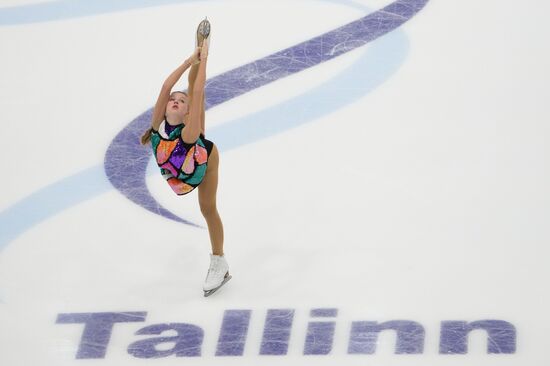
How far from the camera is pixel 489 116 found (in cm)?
1002

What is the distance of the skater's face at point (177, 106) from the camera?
26.0 feet

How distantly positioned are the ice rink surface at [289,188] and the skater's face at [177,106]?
1.26 m

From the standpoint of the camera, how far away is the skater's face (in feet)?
26.0

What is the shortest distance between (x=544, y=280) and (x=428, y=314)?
77 centimetres

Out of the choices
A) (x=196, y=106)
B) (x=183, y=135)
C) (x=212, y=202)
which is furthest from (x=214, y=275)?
(x=196, y=106)

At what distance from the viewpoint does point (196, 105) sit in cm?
770

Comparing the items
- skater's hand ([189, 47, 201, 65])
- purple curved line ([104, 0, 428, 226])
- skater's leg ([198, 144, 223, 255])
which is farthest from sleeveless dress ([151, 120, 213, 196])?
purple curved line ([104, 0, 428, 226])

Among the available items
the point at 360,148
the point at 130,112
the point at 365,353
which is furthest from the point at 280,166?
the point at 365,353

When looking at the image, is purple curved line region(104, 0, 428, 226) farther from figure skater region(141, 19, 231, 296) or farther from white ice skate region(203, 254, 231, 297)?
figure skater region(141, 19, 231, 296)

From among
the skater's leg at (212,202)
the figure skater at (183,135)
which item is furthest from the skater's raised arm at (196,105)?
the skater's leg at (212,202)

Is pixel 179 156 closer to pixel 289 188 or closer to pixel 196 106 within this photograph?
pixel 196 106

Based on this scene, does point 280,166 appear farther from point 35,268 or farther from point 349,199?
point 35,268

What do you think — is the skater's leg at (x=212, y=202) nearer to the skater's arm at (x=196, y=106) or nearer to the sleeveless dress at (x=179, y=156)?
the sleeveless dress at (x=179, y=156)

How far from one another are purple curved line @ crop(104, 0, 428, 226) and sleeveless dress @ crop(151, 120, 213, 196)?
1224 millimetres
